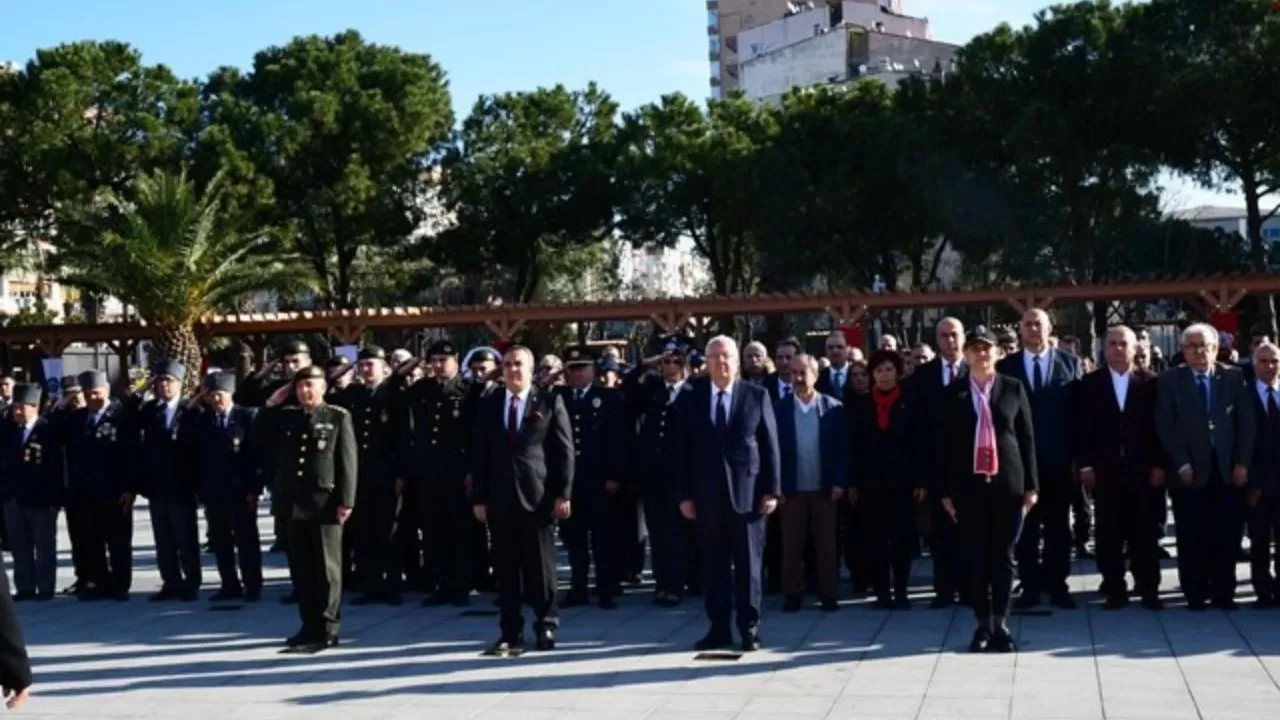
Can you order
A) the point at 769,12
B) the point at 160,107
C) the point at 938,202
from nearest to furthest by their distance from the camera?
1. the point at 938,202
2. the point at 160,107
3. the point at 769,12

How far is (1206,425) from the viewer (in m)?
9.91

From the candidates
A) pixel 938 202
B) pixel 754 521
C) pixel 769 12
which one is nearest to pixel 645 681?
pixel 754 521

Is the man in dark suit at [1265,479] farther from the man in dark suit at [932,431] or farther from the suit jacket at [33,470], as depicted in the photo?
the suit jacket at [33,470]

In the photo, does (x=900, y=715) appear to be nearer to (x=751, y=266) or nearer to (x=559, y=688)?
(x=559, y=688)

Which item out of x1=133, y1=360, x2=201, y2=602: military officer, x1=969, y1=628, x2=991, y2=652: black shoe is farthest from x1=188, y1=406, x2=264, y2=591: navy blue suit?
x1=969, y1=628, x2=991, y2=652: black shoe

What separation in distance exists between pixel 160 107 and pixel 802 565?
32201 mm

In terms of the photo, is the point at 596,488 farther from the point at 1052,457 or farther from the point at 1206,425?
the point at 1206,425

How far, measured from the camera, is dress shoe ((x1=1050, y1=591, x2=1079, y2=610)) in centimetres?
1013

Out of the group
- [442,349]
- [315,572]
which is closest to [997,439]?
[315,572]

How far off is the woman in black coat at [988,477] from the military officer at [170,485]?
6.06 m

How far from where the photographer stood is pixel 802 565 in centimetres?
1043

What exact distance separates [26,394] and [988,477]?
8.06 meters

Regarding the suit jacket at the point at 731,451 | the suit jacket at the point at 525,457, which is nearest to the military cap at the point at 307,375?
the suit jacket at the point at 525,457

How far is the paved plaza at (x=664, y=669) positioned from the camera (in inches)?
288
